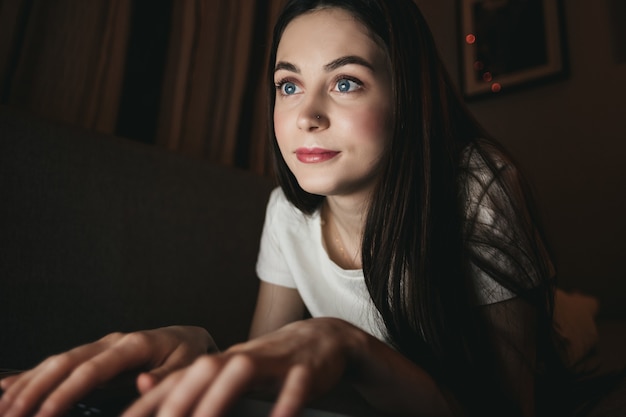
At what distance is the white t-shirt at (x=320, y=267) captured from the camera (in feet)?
2.21

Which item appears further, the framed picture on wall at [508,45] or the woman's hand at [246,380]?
the framed picture on wall at [508,45]

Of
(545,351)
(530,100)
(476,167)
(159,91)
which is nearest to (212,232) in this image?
(159,91)

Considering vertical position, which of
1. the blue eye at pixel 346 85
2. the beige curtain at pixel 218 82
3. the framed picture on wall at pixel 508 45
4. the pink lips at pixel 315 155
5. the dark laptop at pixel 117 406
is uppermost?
the framed picture on wall at pixel 508 45

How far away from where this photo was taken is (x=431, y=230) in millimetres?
681

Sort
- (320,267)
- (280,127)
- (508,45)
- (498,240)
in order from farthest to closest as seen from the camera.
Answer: (508,45), (320,267), (280,127), (498,240)

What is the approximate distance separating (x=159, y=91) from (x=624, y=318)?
6.36 feet

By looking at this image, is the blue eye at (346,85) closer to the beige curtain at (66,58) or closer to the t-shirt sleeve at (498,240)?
the t-shirt sleeve at (498,240)

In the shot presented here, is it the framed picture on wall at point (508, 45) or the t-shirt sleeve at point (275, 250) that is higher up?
the framed picture on wall at point (508, 45)

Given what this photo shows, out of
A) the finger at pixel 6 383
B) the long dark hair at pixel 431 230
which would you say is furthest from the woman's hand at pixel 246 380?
the long dark hair at pixel 431 230

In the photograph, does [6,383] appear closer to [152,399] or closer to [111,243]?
[152,399]

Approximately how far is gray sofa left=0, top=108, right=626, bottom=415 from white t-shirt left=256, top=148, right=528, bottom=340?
0.15 meters

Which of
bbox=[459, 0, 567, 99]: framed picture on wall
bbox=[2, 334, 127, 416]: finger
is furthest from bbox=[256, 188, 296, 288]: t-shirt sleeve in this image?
bbox=[459, 0, 567, 99]: framed picture on wall

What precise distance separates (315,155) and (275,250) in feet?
1.23

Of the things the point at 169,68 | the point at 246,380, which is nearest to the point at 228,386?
the point at 246,380
